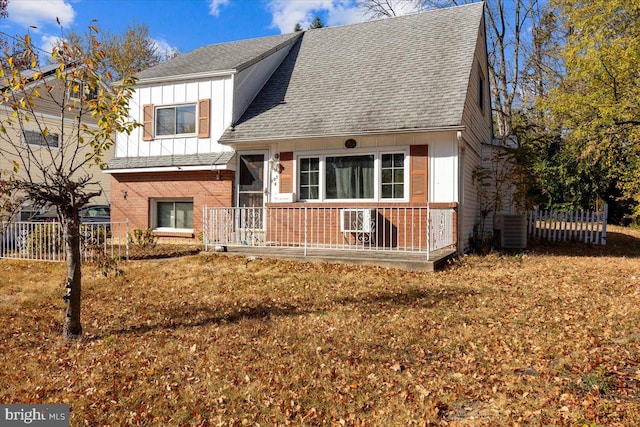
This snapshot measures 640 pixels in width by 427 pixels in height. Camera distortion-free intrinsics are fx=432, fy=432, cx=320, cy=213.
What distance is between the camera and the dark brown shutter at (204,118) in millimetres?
12914

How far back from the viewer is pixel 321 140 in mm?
11406

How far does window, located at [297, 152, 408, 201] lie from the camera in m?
10.9

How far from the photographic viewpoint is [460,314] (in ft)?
19.8

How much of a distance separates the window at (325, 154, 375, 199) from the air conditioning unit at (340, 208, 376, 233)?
687mm

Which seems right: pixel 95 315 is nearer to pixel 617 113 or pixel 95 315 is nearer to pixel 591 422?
pixel 591 422

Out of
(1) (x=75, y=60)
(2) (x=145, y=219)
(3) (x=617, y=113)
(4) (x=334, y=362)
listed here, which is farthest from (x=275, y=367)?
(3) (x=617, y=113)

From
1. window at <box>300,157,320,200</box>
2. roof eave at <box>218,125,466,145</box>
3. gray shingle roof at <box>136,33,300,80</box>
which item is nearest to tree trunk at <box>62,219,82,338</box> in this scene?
roof eave at <box>218,125,466,145</box>

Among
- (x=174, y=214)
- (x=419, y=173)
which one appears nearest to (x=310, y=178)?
(x=419, y=173)

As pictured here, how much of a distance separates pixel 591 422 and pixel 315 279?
5.50m

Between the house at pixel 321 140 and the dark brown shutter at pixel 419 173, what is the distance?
25 millimetres

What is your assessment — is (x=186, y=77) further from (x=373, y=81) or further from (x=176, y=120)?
(x=373, y=81)

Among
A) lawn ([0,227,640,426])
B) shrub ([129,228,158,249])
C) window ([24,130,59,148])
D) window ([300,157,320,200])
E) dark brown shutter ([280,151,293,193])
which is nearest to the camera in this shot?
lawn ([0,227,640,426])

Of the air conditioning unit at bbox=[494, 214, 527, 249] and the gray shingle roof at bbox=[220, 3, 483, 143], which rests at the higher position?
the gray shingle roof at bbox=[220, 3, 483, 143]

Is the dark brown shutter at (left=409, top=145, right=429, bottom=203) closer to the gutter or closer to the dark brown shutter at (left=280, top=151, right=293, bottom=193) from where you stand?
the dark brown shutter at (left=280, top=151, right=293, bottom=193)
